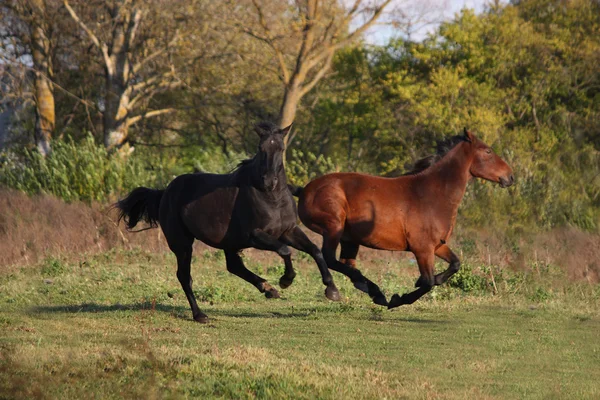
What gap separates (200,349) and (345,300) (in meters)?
5.01

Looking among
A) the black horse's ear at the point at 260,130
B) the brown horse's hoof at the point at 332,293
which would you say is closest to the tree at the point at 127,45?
the black horse's ear at the point at 260,130

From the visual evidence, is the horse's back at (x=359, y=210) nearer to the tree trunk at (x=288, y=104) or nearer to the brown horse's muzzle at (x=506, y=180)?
the brown horse's muzzle at (x=506, y=180)

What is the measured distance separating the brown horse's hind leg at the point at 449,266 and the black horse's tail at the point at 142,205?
12.4 ft

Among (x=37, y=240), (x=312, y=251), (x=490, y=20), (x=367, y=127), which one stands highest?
(x=490, y=20)

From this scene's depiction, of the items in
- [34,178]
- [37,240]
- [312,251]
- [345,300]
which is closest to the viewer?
[312,251]

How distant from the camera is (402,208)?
11125mm

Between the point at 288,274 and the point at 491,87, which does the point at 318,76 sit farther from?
the point at 288,274

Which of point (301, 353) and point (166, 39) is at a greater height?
point (166, 39)

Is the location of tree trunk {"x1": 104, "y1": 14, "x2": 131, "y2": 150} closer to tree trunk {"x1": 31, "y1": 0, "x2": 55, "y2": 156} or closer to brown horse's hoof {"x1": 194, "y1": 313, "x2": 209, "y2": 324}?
tree trunk {"x1": 31, "y1": 0, "x2": 55, "y2": 156}

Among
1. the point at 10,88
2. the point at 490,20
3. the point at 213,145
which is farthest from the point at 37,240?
the point at 490,20

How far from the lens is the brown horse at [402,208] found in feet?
36.2

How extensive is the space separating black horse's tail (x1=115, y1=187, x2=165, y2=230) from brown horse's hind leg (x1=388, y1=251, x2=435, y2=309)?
3516 mm

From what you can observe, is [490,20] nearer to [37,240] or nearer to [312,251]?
[37,240]

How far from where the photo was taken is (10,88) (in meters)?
33.8
